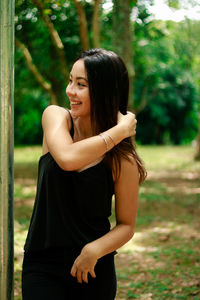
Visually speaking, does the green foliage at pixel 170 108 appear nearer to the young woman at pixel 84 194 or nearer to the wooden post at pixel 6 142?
the young woman at pixel 84 194

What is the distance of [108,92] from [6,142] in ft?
2.10

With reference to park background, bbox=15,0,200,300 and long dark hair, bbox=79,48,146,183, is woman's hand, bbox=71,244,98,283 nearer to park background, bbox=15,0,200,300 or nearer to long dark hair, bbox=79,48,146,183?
long dark hair, bbox=79,48,146,183

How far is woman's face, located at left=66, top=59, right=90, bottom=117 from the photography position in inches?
88.2

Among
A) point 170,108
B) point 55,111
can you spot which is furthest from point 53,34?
point 170,108

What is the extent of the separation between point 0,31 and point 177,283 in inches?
Answer: 154

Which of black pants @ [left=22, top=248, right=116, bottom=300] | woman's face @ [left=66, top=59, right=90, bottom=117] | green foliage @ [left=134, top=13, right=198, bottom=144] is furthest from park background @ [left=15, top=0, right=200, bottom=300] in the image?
green foliage @ [left=134, top=13, right=198, bottom=144]

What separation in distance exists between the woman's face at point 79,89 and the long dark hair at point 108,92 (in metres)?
0.03

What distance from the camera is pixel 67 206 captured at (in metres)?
2.17

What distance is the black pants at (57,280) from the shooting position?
209cm

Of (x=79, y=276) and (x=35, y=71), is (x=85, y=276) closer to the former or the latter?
(x=79, y=276)

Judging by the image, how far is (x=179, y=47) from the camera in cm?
2575

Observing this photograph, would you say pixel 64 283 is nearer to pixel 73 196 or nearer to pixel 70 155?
pixel 73 196

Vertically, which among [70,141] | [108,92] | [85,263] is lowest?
[85,263]

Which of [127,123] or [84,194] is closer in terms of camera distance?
[84,194]
